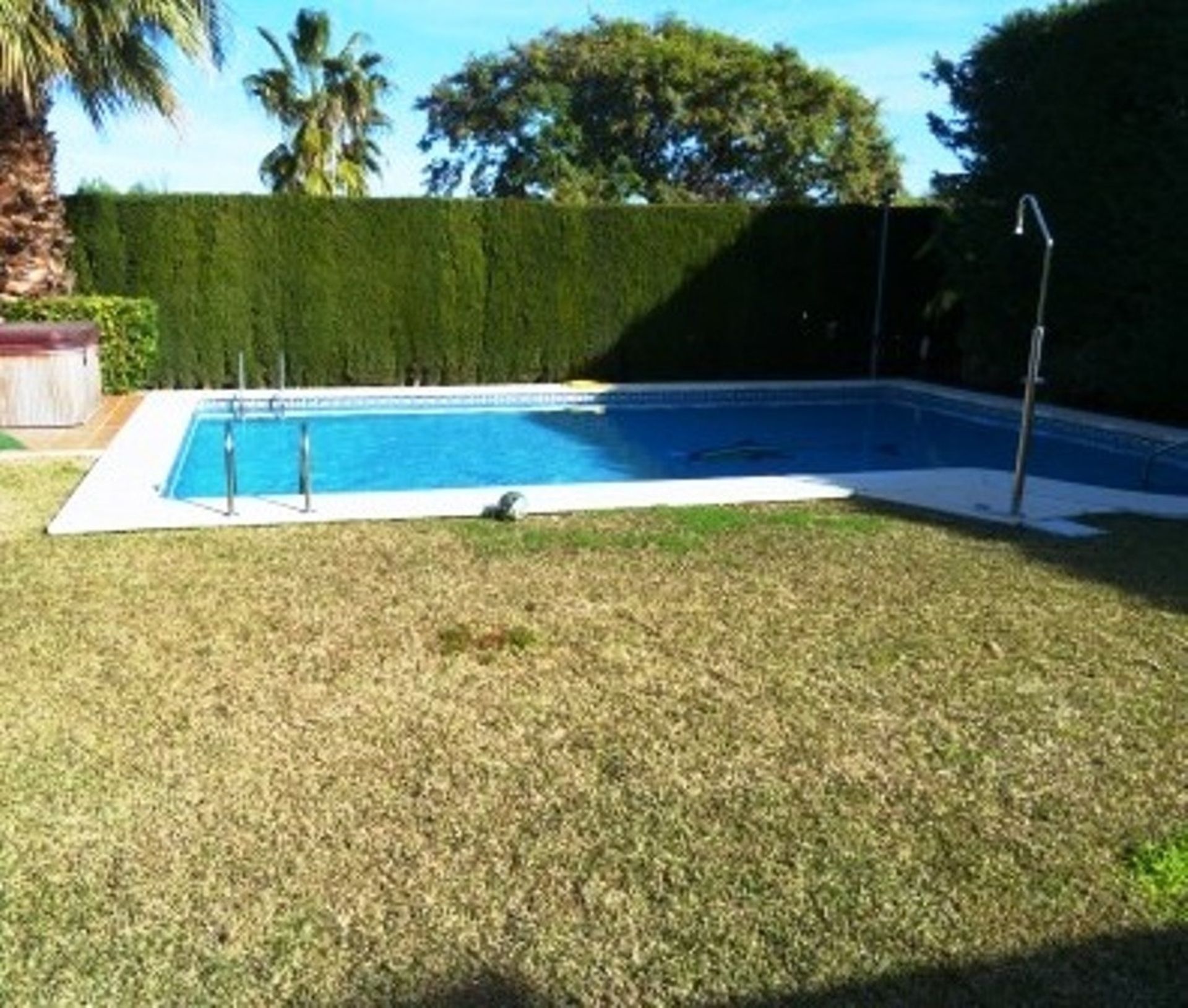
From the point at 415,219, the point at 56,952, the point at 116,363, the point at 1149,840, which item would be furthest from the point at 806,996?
the point at 415,219

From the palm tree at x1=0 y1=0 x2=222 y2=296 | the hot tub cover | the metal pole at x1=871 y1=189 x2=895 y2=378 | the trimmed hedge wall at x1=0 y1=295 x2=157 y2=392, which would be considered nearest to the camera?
the hot tub cover

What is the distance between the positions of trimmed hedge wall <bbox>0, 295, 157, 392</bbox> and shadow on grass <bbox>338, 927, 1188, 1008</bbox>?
12.7 m

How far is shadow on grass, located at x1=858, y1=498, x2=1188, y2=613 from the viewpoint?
727 centimetres

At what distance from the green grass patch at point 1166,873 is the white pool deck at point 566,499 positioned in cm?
500

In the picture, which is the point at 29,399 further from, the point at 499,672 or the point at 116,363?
the point at 499,672

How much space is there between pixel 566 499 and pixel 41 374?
20.4ft

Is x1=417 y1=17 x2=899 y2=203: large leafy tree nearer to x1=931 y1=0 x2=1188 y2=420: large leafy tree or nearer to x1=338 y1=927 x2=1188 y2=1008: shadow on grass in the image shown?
x1=931 y1=0 x2=1188 y2=420: large leafy tree

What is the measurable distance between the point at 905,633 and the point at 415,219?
13.3m

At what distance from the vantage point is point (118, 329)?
14.9 m

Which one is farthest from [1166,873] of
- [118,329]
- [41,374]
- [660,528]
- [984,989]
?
[118,329]

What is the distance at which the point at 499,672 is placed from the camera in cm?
555

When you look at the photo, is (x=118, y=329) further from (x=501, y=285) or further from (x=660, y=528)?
(x=660, y=528)

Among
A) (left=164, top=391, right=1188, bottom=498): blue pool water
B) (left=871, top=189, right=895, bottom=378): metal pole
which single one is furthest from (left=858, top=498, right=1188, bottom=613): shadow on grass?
(left=871, top=189, right=895, bottom=378): metal pole

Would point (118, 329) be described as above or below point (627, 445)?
above
